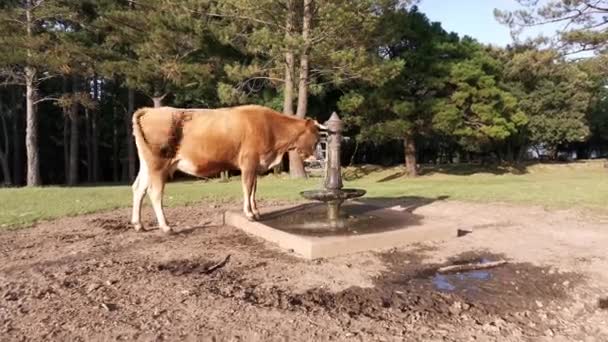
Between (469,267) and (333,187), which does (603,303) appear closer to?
(469,267)

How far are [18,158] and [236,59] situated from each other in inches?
669

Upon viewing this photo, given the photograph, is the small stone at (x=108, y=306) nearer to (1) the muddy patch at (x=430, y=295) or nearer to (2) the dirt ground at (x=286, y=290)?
(2) the dirt ground at (x=286, y=290)

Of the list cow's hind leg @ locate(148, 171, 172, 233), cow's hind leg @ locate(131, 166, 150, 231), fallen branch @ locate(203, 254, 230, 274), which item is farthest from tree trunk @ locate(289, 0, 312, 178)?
fallen branch @ locate(203, 254, 230, 274)

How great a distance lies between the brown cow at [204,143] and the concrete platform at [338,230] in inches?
20.3

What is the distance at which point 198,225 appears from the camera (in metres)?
7.49

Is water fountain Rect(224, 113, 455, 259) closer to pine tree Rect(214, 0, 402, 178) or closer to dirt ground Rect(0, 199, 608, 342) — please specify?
dirt ground Rect(0, 199, 608, 342)

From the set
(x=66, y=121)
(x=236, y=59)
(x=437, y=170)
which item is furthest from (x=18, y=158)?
(x=437, y=170)

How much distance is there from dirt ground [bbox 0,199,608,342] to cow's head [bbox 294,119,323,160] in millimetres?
1510

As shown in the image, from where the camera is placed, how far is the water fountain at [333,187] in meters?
6.48

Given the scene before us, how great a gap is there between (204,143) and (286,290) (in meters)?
2.86

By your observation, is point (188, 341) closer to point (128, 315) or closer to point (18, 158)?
point (128, 315)

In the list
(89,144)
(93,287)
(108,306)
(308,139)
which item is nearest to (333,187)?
(308,139)

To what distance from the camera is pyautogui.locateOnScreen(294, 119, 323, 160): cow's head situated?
702cm

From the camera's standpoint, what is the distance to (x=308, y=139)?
7.04m
